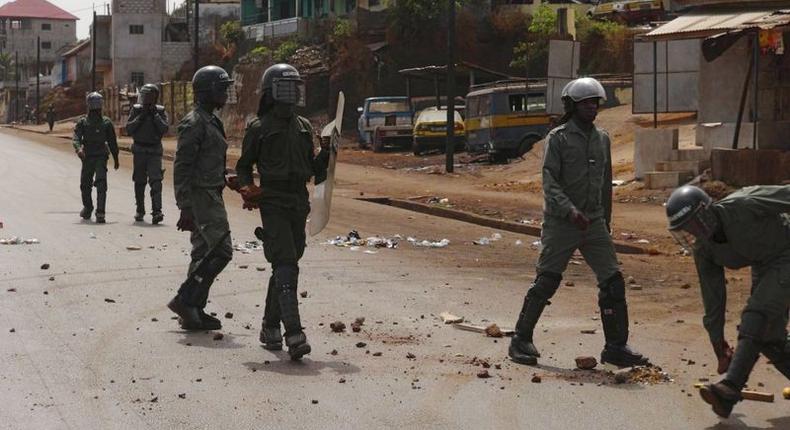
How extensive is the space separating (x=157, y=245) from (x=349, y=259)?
7.97 ft

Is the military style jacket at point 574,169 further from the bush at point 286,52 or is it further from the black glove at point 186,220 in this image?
the bush at point 286,52

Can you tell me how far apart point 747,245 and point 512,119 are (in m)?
26.7

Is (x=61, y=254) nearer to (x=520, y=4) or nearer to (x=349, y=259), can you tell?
(x=349, y=259)

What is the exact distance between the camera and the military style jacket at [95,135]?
1820cm

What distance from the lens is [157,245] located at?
15.1m

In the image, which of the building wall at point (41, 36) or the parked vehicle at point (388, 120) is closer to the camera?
the parked vehicle at point (388, 120)

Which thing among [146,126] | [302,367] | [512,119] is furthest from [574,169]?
[512,119]

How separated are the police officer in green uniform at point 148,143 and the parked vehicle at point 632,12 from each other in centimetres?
3507

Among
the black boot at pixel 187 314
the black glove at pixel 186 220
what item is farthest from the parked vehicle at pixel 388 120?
the black boot at pixel 187 314

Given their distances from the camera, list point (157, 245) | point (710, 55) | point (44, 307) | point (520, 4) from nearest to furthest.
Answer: point (44, 307) < point (157, 245) < point (710, 55) < point (520, 4)

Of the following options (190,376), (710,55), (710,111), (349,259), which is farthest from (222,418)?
(710,111)

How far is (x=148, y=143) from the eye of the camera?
17.8 metres

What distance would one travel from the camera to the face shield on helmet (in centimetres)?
827

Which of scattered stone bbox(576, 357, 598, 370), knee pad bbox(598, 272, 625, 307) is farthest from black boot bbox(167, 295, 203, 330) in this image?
knee pad bbox(598, 272, 625, 307)
